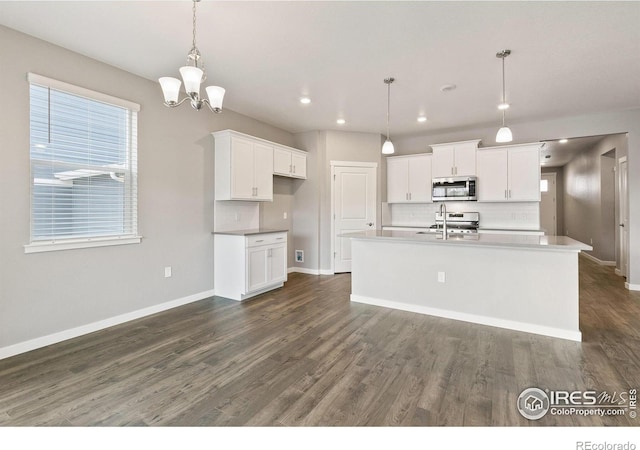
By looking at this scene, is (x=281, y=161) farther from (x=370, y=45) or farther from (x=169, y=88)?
(x=169, y=88)

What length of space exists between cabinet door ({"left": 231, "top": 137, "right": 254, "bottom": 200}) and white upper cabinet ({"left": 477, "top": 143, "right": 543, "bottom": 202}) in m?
3.91

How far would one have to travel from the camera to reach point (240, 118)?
497cm

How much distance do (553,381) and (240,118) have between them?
485cm

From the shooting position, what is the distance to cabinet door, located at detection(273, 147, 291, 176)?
525cm

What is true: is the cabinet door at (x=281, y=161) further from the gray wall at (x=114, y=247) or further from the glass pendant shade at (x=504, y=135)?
the glass pendant shade at (x=504, y=135)

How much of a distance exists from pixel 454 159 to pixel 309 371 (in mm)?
4751

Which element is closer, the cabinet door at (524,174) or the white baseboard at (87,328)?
the white baseboard at (87,328)

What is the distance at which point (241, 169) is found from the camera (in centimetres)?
453

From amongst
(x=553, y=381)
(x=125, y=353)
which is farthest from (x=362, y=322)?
(x=125, y=353)

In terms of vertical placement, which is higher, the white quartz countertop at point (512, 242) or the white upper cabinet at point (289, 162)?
the white upper cabinet at point (289, 162)

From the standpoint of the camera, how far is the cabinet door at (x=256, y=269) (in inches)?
169

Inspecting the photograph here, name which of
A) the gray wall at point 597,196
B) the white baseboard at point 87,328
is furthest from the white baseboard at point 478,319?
the gray wall at point 597,196

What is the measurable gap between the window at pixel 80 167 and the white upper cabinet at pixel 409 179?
14.8 feet

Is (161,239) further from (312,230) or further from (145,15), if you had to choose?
(312,230)
